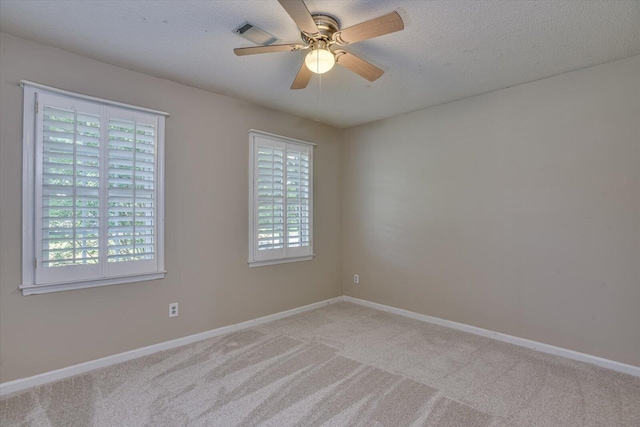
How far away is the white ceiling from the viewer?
198cm

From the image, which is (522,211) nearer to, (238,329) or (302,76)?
(302,76)

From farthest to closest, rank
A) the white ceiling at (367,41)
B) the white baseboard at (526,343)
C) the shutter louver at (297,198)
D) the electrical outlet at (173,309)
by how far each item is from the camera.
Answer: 1. the shutter louver at (297,198)
2. the electrical outlet at (173,309)
3. the white baseboard at (526,343)
4. the white ceiling at (367,41)

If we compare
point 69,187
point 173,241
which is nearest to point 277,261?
point 173,241

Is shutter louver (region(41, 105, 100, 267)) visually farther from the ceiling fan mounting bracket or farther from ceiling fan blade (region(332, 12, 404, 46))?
ceiling fan blade (region(332, 12, 404, 46))

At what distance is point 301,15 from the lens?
173cm

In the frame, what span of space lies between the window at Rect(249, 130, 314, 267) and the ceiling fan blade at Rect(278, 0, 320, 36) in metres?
1.85

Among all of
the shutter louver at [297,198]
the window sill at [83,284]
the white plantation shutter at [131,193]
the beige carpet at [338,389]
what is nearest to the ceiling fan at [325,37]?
the white plantation shutter at [131,193]

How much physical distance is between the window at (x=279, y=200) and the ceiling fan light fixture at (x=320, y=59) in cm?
164

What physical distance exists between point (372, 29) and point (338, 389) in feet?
7.80

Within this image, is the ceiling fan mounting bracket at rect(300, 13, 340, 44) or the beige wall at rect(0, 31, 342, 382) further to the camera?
the beige wall at rect(0, 31, 342, 382)

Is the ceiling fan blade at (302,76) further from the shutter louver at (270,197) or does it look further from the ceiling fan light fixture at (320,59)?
the shutter louver at (270,197)

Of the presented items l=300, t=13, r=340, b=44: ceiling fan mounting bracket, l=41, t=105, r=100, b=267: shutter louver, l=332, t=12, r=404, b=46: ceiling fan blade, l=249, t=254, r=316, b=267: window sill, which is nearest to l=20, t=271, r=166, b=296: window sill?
l=41, t=105, r=100, b=267: shutter louver

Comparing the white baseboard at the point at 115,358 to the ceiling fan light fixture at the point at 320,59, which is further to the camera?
the white baseboard at the point at 115,358

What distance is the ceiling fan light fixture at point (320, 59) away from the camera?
207 cm
